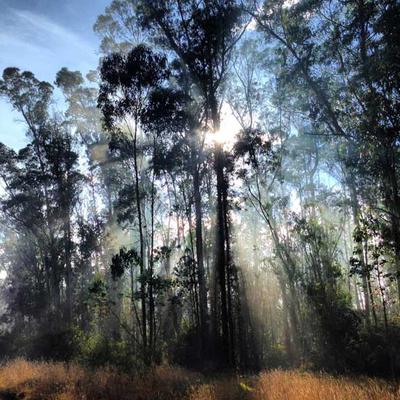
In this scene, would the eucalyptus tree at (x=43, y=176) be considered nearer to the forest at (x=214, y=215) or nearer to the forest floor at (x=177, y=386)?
the forest at (x=214, y=215)

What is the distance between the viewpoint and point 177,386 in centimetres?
988

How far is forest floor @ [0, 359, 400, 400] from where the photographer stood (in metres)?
7.25

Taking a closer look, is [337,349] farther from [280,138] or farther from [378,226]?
[280,138]

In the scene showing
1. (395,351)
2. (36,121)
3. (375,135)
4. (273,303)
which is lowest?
(395,351)

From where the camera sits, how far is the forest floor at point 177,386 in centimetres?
725

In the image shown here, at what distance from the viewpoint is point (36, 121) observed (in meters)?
26.4

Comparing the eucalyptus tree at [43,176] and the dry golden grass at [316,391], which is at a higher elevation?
the eucalyptus tree at [43,176]

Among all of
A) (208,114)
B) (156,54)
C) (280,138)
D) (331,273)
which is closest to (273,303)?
(331,273)

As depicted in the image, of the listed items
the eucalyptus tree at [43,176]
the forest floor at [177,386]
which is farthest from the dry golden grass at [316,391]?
the eucalyptus tree at [43,176]

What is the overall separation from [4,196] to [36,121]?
17.0 ft

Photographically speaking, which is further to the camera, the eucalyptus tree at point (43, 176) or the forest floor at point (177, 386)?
the eucalyptus tree at point (43, 176)

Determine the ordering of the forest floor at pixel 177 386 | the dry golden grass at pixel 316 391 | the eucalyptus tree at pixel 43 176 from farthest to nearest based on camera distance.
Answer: the eucalyptus tree at pixel 43 176, the forest floor at pixel 177 386, the dry golden grass at pixel 316 391

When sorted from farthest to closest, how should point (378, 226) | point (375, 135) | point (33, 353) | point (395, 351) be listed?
point (33, 353) → point (395, 351) → point (378, 226) → point (375, 135)

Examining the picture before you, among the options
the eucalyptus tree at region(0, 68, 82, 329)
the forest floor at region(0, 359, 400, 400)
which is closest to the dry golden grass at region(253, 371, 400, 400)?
the forest floor at region(0, 359, 400, 400)
